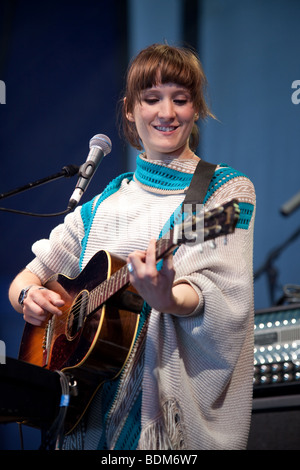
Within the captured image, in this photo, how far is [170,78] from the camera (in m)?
1.76

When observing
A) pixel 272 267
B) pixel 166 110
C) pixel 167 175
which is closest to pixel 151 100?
pixel 166 110

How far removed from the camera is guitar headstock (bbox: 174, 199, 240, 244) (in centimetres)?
123

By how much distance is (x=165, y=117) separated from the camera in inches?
68.0

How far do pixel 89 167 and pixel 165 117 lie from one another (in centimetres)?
33

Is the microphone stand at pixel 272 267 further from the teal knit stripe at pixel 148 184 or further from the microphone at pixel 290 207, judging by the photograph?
the teal knit stripe at pixel 148 184

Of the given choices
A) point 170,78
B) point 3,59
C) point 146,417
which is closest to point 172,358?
point 146,417

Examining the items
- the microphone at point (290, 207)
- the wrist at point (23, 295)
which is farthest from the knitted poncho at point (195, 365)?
the microphone at point (290, 207)

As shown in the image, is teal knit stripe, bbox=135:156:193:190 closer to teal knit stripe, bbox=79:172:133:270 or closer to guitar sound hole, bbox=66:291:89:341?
teal knit stripe, bbox=79:172:133:270

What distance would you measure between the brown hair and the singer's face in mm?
22

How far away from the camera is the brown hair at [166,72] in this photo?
1.77 metres

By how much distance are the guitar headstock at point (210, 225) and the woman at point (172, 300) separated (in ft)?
0.25

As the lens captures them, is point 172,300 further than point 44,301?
No

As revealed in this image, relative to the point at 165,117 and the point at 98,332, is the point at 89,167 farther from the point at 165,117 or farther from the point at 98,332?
the point at 98,332

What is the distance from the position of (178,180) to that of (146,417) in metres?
0.69
